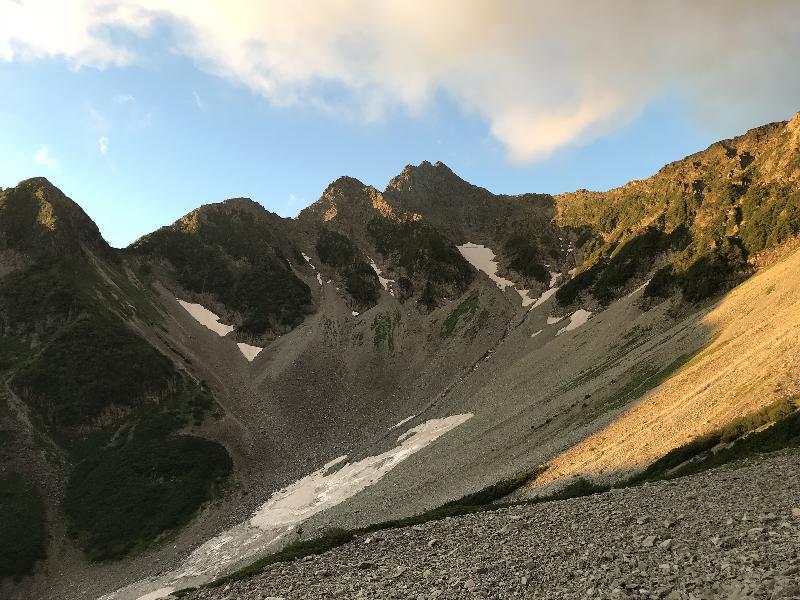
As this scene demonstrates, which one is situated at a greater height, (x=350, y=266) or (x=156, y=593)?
(x=350, y=266)

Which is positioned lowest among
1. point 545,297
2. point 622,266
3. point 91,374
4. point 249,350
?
point 622,266

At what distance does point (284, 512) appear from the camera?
7181cm

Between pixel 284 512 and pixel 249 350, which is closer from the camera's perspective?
pixel 284 512

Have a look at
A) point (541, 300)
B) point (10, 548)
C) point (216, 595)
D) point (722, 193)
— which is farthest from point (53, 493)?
point (722, 193)

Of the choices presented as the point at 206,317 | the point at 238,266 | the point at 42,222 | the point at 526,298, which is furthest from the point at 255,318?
the point at 526,298

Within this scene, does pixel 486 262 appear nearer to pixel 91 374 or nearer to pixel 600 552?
pixel 91 374

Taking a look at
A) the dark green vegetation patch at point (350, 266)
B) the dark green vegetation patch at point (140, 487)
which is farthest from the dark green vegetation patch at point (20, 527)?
the dark green vegetation patch at point (350, 266)

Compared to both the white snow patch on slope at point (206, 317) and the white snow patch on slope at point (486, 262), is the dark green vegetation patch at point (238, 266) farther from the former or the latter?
the white snow patch on slope at point (486, 262)

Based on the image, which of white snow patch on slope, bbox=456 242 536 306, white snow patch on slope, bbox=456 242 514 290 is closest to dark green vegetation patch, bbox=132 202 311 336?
white snow patch on slope, bbox=456 242 514 290

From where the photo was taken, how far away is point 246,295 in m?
166

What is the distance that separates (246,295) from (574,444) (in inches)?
5314

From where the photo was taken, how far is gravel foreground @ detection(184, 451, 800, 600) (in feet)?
46.2

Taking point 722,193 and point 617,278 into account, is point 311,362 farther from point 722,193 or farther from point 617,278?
point 722,193

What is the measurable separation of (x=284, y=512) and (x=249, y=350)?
8117 cm
